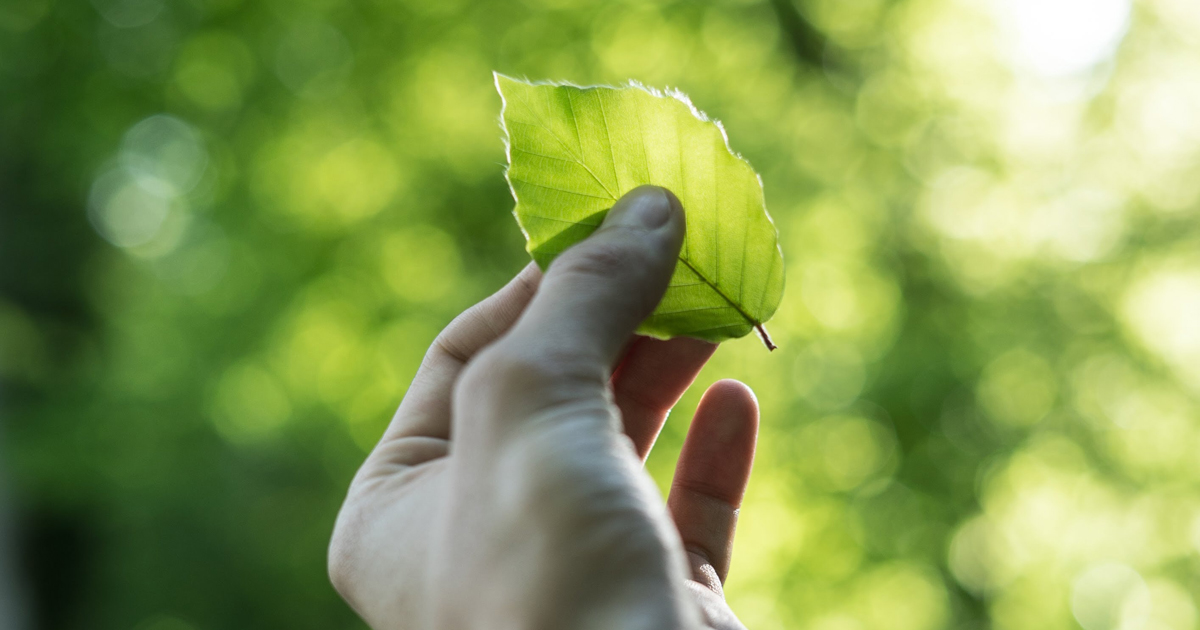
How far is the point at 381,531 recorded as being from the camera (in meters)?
1.01

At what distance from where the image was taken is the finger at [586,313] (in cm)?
80

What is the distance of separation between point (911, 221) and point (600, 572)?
4946 mm

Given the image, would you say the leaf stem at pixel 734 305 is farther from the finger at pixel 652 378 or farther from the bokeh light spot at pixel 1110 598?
the bokeh light spot at pixel 1110 598

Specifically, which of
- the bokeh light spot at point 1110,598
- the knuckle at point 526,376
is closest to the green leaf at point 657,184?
the knuckle at point 526,376

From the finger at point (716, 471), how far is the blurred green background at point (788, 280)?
9.56 feet

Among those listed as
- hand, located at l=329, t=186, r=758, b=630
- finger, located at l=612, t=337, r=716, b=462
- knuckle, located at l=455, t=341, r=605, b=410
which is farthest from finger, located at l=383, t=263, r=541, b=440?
knuckle, located at l=455, t=341, r=605, b=410

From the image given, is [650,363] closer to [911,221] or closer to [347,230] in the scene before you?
[347,230]

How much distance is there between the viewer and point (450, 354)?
4.12 feet

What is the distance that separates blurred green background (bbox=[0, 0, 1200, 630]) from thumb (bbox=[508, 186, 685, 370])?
3.53 meters

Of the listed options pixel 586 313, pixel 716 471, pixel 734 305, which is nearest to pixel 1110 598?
pixel 716 471

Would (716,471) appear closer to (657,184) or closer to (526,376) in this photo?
(657,184)

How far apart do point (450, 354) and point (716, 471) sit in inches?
21.6

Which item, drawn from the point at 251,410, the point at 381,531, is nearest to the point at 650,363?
the point at 381,531

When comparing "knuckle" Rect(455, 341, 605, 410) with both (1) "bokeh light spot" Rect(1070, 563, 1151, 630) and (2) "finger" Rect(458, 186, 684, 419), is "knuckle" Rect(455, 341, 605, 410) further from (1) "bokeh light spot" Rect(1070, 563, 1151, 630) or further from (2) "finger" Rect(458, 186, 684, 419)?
(1) "bokeh light spot" Rect(1070, 563, 1151, 630)
